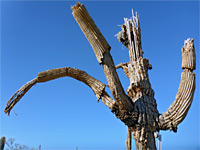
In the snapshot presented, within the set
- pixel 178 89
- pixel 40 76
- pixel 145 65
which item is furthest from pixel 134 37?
pixel 40 76

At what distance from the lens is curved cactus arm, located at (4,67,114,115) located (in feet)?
10.9

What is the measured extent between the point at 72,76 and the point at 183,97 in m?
2.00

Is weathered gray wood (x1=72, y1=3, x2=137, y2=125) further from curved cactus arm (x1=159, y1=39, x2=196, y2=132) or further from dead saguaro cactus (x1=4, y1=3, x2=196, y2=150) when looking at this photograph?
curved cactus arm (x1=159, y1=39, x2=196, y2=132)

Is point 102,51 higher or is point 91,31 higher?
point 91,31

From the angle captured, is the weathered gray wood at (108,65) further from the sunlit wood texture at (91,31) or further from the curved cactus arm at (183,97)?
the curved cactus arm at (183,97)

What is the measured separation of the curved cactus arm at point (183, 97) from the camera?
11.1 ft

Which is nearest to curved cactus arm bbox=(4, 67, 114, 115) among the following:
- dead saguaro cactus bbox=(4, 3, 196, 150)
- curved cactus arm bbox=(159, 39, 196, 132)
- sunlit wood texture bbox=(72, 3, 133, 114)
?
dead saguaro cactus bbox=(4, 3, 196, 150)

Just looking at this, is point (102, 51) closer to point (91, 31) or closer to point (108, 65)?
point (108, 65)

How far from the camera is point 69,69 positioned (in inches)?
138

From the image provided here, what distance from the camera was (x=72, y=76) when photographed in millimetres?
3562

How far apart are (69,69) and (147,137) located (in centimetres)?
174

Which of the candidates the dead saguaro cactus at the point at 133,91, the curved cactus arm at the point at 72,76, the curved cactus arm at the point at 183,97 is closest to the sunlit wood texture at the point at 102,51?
the dead saguaro cactus at the point at 133,91

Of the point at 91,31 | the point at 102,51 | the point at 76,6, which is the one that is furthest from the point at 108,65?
the point at 76,6

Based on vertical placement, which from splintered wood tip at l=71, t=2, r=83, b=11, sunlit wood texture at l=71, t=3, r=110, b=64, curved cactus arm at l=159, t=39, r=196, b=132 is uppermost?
splintered wood tip at l=71, t=2, r=83, b=11
